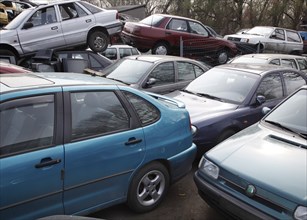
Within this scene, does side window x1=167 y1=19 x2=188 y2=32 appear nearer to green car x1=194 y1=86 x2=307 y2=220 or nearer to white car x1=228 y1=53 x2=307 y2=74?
white car x1=228 y1=53 x2=307 y2=74

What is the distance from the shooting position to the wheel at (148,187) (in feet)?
11.6

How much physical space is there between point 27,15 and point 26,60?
115 cm

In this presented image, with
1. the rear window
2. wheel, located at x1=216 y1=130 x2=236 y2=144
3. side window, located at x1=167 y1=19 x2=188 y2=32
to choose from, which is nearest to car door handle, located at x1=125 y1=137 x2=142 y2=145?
wheel, located at x1=216 y1=130 x2=236 y2=144

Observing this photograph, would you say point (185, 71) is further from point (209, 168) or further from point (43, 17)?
point (43, 17)

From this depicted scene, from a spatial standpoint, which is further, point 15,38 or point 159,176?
point 15,38

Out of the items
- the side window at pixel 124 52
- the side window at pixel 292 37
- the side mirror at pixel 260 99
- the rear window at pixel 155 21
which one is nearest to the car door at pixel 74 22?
the rear window at pixel 155 21

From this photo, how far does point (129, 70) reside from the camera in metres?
6.79

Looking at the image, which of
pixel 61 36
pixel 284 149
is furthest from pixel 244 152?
pixel 61 36

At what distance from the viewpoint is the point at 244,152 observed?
11.2ft

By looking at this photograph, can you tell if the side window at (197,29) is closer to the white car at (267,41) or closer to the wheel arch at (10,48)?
the white car at (267,41)

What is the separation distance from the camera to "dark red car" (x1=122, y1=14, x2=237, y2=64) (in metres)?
10.5

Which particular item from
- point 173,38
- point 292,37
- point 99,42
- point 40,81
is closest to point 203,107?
point 40,81

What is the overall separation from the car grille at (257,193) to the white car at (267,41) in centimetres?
1115

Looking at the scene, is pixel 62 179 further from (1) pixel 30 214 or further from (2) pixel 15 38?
(2) pixel 15 38
